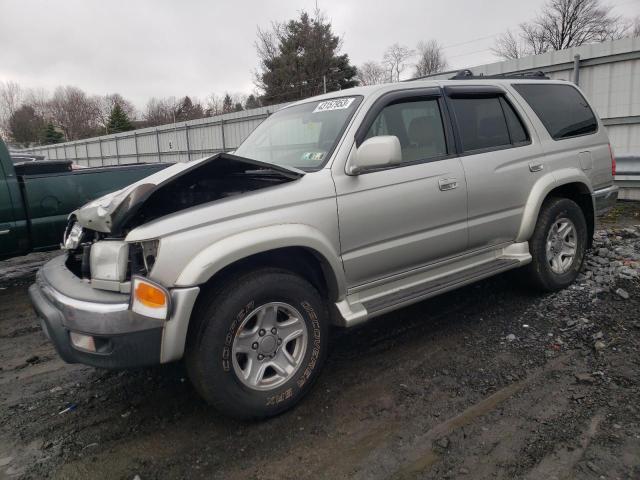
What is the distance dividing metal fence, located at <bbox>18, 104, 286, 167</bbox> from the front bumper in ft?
35.6

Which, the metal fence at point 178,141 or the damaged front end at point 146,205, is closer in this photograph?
the damaged front end at point 146,205

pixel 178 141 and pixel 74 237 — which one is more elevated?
pixel 178 141

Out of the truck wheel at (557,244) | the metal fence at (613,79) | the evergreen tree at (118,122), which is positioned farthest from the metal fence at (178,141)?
the evergreen tree at (118,122)

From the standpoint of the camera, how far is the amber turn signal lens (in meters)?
2.35

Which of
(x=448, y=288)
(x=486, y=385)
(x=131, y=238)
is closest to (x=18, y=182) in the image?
(x=131, y=238)

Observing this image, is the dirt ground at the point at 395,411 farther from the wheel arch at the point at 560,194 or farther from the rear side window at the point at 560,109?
the rear side window at the point at 560,109

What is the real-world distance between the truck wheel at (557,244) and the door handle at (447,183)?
1.22 meters

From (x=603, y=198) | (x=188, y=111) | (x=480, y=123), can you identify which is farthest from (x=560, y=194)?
(x=188, y=111)

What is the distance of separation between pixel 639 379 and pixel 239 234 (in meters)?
2.74

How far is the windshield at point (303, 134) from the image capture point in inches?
128

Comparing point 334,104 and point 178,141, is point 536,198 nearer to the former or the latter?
point 334,104

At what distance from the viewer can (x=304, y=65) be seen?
34844 mm

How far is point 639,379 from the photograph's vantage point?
9.84ft

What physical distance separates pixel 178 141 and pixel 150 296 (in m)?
19.9
